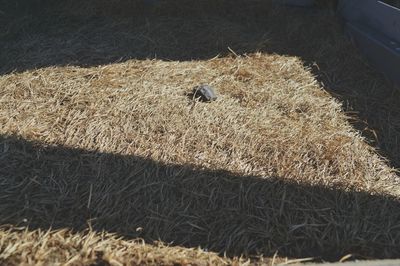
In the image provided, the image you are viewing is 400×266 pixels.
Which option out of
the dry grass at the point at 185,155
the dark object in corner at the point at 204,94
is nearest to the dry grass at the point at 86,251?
the dry grass at the point at 185,155

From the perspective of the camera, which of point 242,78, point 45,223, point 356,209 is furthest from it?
point 242,78

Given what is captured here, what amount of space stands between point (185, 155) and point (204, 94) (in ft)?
2.57

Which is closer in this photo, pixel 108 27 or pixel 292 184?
pixel 292 184

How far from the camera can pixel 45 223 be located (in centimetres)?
262

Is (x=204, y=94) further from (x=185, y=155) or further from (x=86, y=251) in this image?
(x=86, y=251)

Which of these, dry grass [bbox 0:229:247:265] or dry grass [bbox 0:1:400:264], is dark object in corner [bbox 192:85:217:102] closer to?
dry grass [bbox 0:1:400:264]

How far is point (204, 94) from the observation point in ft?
12.4

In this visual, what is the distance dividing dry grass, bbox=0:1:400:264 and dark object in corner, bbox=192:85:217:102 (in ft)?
0.28

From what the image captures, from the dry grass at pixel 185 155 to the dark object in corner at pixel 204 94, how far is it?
85 mm

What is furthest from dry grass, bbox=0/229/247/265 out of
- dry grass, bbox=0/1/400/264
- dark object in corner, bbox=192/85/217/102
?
dark object in corner, bbox=192/85/217/102

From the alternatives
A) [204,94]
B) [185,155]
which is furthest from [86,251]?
[204,94]

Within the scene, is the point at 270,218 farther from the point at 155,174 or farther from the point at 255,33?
the point at 255,33

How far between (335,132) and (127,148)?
1.59 meters

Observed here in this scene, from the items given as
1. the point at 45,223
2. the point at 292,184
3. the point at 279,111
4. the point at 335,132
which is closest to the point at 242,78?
the point at 279,111
